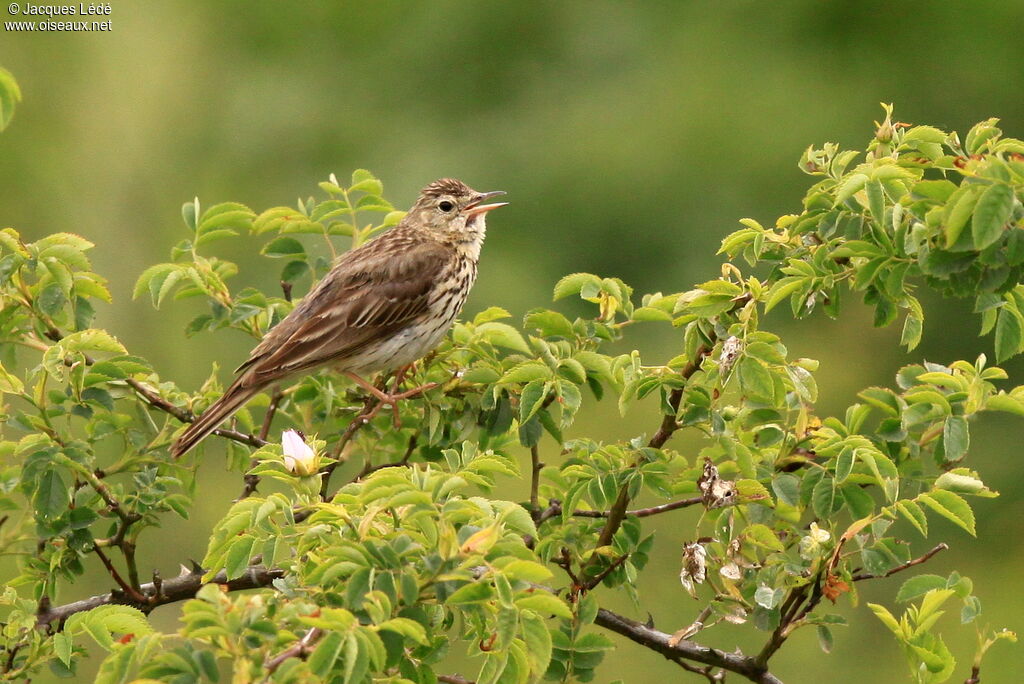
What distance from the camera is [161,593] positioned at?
4.64 meters

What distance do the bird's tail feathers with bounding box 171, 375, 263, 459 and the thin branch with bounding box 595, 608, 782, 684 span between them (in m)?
1.53

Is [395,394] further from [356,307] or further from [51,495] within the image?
[356,307]

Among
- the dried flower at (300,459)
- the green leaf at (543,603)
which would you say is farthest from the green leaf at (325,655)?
the dried flower at (300,459)

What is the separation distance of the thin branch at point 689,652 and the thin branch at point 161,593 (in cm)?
105

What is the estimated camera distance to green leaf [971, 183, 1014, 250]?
321 cm

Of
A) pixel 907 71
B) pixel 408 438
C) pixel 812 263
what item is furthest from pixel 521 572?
pixel 907 71

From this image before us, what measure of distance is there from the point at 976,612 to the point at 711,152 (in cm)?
1433

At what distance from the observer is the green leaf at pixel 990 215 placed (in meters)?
3.21

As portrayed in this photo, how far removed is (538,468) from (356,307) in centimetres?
243

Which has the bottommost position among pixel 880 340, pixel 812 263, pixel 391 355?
pixel 880 340

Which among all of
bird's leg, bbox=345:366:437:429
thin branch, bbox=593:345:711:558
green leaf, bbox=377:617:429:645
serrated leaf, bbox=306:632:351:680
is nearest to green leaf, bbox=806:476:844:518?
thin branch, bbox=593:345:711:558

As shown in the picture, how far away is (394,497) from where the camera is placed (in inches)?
119

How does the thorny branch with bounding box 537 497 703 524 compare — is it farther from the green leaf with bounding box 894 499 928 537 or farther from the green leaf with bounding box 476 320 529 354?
the green leaf with bounding box 894 499 928 537

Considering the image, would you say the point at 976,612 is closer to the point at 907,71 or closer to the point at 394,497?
the point at 394,497
